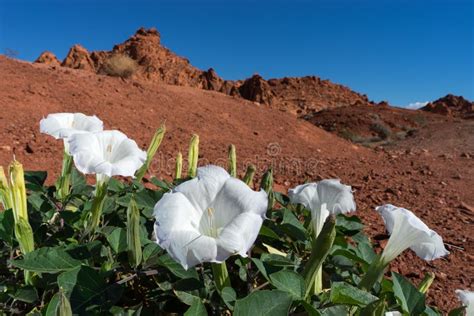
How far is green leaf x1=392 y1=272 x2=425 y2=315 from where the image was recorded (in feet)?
3.99

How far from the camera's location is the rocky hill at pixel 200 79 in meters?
27.4

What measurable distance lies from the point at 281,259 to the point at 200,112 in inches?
306

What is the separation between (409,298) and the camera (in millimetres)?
1231

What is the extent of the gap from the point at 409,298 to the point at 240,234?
60 cm

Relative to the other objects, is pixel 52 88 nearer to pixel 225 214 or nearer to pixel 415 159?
pixel 415 159

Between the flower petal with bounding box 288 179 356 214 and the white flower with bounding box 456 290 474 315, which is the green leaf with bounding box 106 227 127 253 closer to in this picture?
the flower petal with bounding box 288 179 356 214

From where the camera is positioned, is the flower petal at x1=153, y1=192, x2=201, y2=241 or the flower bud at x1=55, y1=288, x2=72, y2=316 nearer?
the flower bud at x1=55, y1=288, x2=72, y2=316

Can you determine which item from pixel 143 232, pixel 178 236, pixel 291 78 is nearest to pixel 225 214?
pixel 178 236

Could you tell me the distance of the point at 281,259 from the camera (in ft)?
4.25

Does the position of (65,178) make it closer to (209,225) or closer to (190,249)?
(209,225)

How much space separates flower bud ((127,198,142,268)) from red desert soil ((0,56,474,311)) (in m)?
1.57

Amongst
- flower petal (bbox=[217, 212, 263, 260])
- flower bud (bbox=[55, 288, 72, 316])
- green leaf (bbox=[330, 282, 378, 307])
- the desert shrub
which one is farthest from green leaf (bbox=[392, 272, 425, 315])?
the desert shrub

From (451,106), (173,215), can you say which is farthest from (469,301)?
(451,106)

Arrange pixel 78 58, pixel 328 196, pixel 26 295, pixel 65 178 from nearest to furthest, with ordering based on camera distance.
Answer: pixel 26 295 → pixel 328 196 → pixel 65 178 → pixel 78 58
